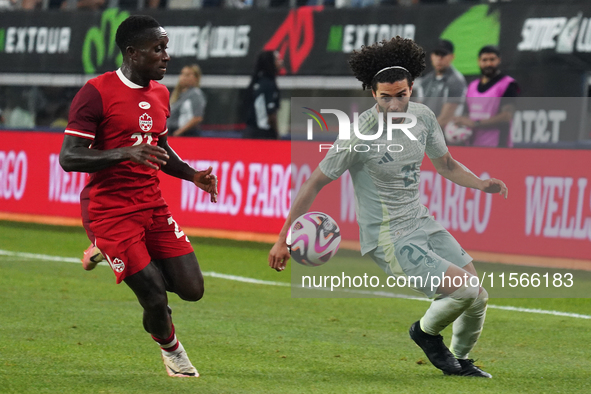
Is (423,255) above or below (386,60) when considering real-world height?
below

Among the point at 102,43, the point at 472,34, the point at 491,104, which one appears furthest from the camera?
the point at 102,43

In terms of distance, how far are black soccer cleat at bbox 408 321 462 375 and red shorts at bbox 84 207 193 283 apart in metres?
1.57

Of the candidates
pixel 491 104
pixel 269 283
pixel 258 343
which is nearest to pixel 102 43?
pixel 491 104

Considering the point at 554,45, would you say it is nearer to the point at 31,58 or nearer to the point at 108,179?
the point at 108,179

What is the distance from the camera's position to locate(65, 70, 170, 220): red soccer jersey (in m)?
6.09

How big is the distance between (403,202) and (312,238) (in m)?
0.59

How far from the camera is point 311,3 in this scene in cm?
1636

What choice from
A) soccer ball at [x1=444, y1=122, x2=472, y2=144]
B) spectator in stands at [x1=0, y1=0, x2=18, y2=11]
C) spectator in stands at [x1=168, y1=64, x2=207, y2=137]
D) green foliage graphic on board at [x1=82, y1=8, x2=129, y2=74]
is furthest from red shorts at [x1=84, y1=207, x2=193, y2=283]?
spectator in stands at [x1=0, y1=0, x2=18, y2=11]

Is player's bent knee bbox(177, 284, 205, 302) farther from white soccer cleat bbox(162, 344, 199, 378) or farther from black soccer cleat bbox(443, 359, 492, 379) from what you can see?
black soccer cleat bbox(443, 359, 492, 379)

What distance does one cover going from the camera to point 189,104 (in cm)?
1530

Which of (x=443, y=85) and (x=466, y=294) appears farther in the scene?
(x=443, y=85)

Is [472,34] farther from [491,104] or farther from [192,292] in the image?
[192,292]

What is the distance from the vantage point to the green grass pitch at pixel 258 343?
20.9 feet

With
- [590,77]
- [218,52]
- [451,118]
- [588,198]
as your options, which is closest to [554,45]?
[590,77]
